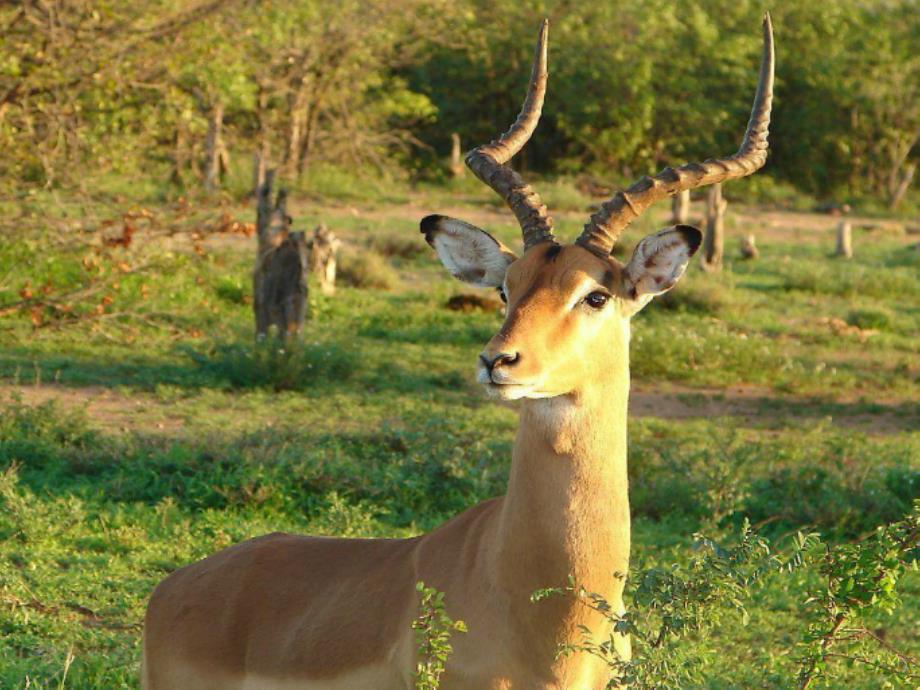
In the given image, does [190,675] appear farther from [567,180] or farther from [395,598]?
[567,180]

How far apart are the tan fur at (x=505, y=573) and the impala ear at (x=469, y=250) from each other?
0.16 m

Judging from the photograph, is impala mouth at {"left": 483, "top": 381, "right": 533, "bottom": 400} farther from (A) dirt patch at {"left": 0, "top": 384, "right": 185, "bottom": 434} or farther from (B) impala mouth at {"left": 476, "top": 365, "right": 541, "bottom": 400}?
(A) dirt patch at {"left": 0, "top": 384, "right": 185, "bottom": 434}

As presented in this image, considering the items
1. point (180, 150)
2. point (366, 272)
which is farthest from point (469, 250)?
point (366, 272)

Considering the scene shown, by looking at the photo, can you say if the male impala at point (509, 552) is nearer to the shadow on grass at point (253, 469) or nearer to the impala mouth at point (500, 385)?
the impala mouth at point (500, 385)

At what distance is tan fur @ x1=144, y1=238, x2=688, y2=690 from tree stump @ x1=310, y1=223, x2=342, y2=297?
10.5 metres

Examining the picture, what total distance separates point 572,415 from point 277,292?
8.03 m

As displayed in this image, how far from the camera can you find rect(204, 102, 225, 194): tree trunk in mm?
20078

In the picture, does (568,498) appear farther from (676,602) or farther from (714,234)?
(714,234)

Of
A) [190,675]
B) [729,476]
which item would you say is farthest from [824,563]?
[729,476]

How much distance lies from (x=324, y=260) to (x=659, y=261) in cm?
1079

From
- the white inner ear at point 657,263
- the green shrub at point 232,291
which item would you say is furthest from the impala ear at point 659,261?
the green shrub at point 232,291

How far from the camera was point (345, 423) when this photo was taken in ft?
31.7

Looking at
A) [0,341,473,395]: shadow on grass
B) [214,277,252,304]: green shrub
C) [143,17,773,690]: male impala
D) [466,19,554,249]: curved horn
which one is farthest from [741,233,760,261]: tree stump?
[143,17,773,690]: male impala

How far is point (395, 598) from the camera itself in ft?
12.5
